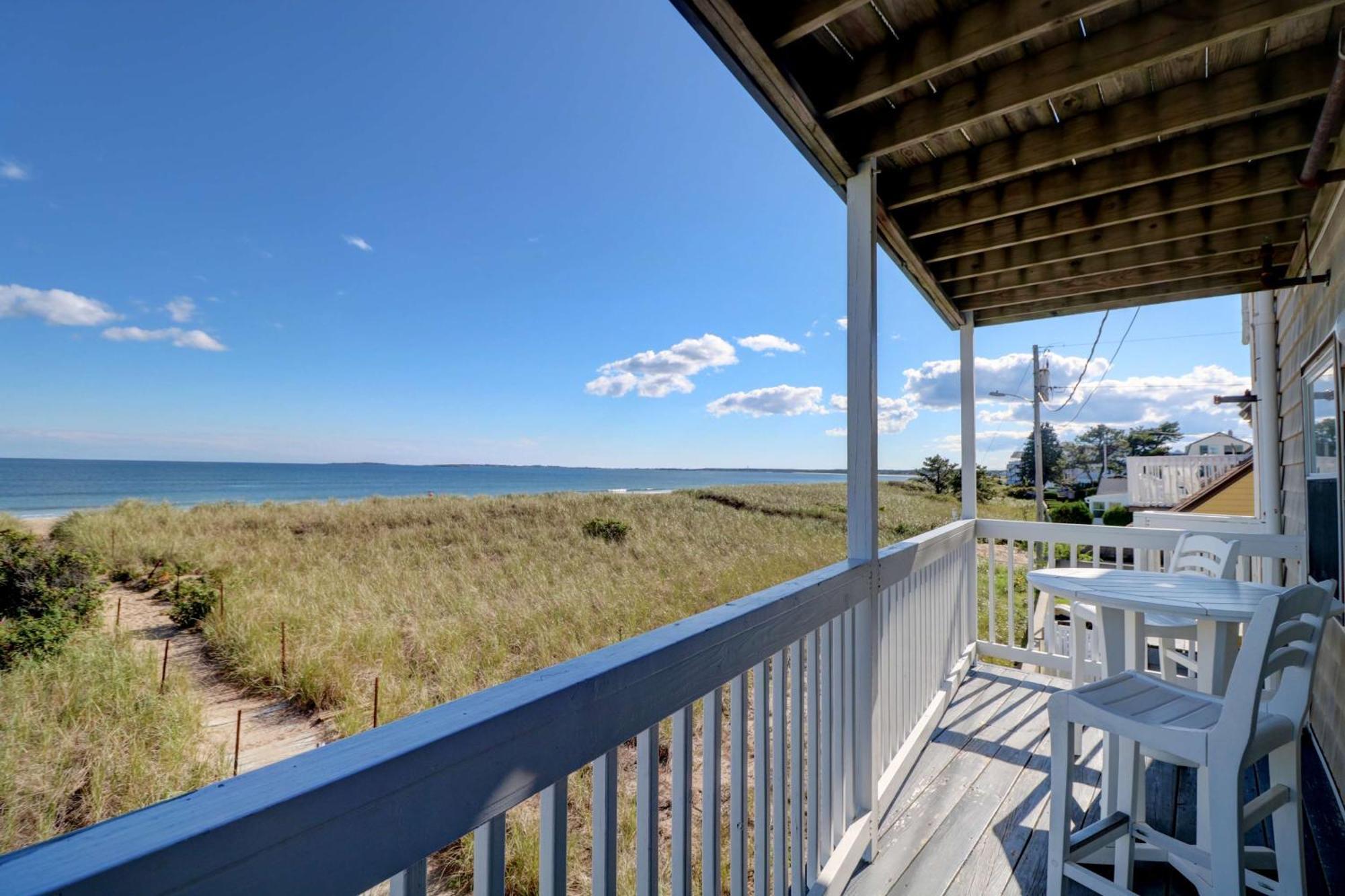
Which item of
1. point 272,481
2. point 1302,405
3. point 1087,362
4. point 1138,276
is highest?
point 1087,362

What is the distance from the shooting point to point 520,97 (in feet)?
15.3

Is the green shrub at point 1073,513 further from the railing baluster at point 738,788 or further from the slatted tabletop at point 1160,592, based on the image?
the railing baluster at point 738,788

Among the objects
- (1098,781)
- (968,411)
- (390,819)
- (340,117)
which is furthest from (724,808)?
(340,117)

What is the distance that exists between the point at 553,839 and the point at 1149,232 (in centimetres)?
337

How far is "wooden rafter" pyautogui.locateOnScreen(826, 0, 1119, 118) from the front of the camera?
4.49 ft

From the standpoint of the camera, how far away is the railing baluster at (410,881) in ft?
1.96

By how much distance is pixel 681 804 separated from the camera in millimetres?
1049

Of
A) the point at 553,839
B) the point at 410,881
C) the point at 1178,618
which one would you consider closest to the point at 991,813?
the point at 1178,618

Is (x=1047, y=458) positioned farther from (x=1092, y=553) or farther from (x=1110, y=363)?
(x=1092, y=553)

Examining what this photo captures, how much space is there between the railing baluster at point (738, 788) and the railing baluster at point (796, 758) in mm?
209

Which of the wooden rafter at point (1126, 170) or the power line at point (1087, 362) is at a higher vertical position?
the power line at point (1087, 362)

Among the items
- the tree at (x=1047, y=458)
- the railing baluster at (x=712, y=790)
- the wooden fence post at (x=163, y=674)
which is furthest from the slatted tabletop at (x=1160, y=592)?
the tree at (x=1047, y=458)

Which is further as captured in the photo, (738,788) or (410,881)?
(738,788)

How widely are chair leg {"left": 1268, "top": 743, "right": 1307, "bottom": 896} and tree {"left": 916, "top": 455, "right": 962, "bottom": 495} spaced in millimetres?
3373
